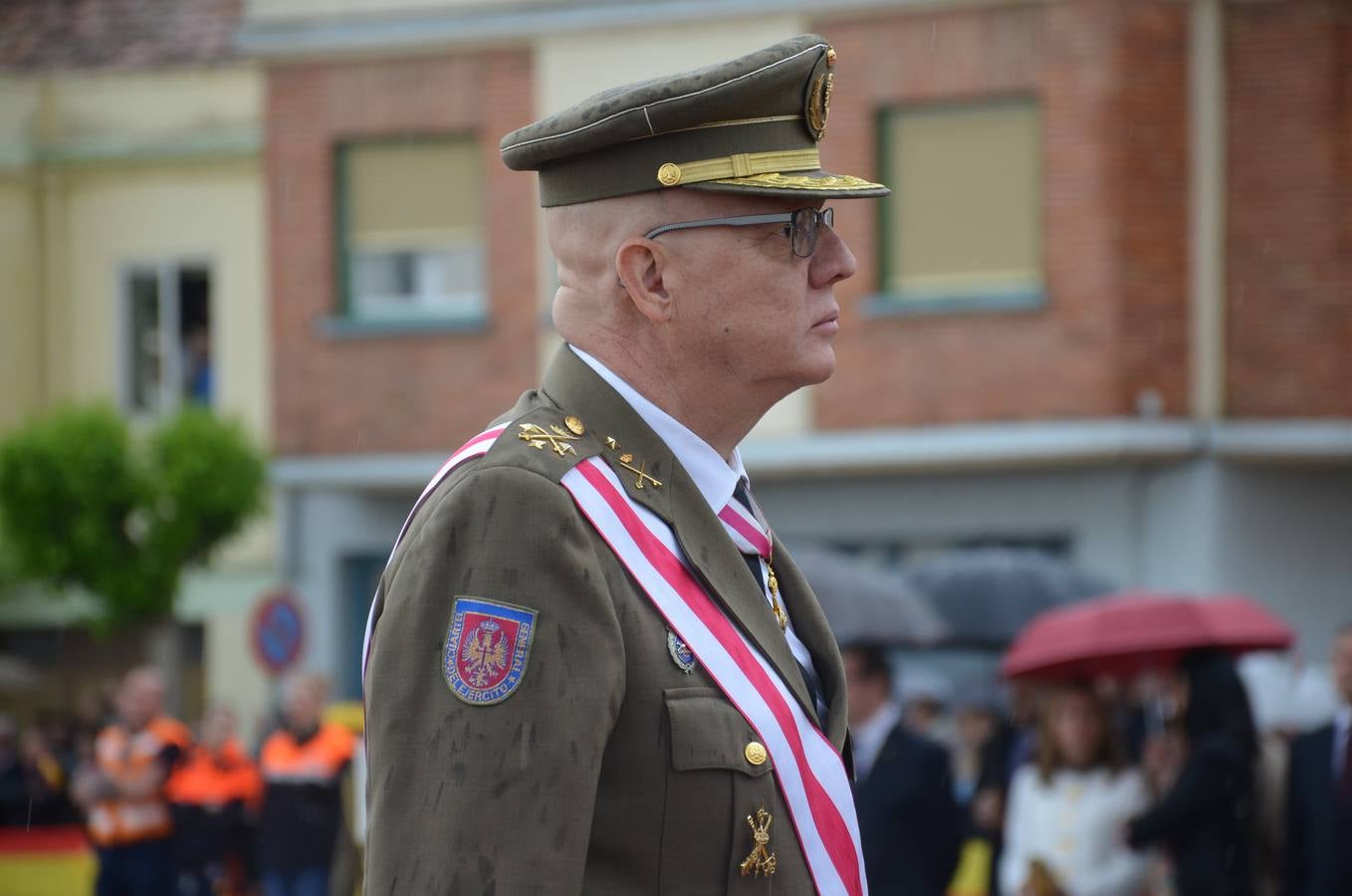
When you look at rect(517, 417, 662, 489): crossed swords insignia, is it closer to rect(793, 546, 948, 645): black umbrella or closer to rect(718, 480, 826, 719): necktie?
rect(718, 480, 826, 719): necktie

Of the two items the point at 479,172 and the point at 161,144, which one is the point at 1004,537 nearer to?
the point at 479,172

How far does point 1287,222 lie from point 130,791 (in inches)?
403

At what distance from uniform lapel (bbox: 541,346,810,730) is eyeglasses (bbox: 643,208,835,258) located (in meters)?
0.20

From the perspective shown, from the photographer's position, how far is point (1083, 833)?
9406 mm

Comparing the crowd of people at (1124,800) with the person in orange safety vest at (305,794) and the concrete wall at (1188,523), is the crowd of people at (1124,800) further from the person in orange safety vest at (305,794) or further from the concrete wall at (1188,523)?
the concrete wall at (1188,523)

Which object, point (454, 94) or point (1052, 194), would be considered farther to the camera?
point (454, 94)

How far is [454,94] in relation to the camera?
21703mm

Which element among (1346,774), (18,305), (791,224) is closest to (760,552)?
(791,224)

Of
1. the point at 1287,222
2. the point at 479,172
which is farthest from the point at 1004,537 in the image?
the point at 479,172

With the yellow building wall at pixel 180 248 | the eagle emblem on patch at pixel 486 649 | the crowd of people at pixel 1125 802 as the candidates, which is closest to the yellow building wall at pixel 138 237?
the yellow building wall at pixel 180 248

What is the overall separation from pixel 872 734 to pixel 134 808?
695cm

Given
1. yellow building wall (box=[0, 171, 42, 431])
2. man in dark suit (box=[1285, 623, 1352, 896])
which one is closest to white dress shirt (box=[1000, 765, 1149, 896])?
man in dark suit (box=[1285, 623, 1352, 896])

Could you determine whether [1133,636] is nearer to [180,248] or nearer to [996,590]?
[996,590]

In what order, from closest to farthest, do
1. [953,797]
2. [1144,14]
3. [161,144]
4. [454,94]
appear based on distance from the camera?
[953,797]
[1144,14]
[454,94]
[161,144]
